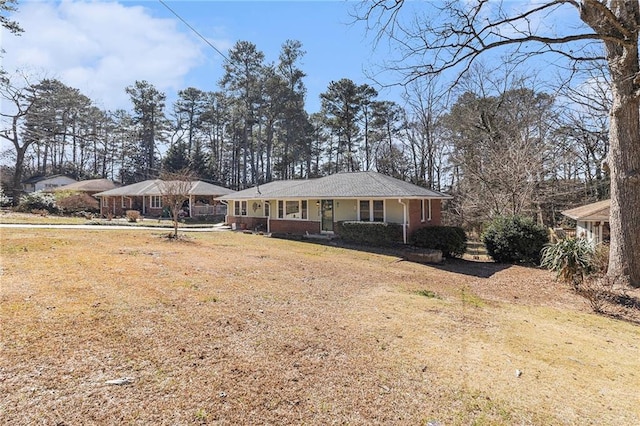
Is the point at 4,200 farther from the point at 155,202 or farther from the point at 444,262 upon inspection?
the point at 444,262

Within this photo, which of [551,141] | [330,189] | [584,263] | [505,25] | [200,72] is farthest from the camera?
[551,141]

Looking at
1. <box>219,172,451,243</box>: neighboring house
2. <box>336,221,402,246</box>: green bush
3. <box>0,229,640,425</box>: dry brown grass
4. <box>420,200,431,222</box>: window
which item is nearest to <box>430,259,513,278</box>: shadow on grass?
<box>219,172,451,243</box>: neighboring house

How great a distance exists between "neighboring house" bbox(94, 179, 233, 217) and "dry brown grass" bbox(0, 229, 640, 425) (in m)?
23.1

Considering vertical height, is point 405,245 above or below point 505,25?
below

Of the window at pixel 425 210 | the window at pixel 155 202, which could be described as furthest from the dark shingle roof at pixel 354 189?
the window at pixel 155 202

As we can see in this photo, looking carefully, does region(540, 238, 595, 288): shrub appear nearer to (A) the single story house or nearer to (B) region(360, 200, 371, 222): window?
(B) region(360, 200, 371, 222): window

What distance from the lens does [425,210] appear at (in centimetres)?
1945

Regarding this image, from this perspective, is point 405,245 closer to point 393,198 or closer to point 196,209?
point 393,198

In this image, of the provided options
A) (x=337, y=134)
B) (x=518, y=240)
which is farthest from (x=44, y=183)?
(x=518, y=240)

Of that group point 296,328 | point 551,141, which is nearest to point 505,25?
point 296,328

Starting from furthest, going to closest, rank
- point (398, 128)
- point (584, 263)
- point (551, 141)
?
point (398, 128), point (551, 141), point (584, 263)

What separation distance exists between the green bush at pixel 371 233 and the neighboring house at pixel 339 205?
530 mm

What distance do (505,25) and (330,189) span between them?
12340 millimetres

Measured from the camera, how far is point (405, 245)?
1642cm
